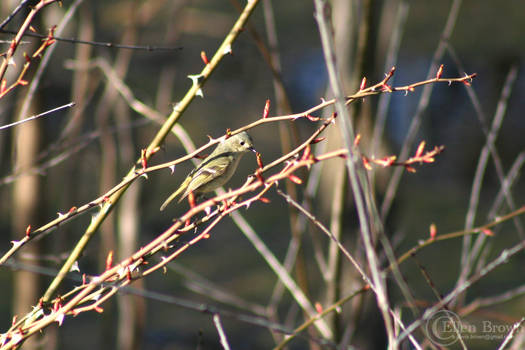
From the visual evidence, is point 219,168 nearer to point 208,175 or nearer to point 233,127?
point 208,175

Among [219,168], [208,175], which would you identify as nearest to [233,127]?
[208,175]

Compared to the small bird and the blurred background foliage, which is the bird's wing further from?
the blurred background foliage

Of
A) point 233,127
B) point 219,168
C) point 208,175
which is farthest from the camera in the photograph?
point 233,127

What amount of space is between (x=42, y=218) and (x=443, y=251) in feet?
26.5

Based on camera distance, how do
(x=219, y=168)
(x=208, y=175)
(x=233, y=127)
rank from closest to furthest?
(x=219, y=168), (x=208, y=175), (x=233, y=127)

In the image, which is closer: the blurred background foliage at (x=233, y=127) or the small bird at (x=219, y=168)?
the small bird at (x=219, y=168)

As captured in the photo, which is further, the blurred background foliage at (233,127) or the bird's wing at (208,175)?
the blurred background foliage at (233,127)

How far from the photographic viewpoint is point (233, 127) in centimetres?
1325

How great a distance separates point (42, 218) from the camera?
4.58m

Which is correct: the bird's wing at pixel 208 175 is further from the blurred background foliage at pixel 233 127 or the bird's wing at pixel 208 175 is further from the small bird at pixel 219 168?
the blurred background foliage at pixel 233 127

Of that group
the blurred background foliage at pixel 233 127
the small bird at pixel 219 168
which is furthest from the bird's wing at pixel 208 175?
the blurred background foliage at pixel 233 127

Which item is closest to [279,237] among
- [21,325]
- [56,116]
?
[56,116]

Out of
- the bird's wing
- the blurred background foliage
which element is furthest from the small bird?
the blurred background foliage

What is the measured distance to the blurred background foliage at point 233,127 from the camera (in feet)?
16.2
